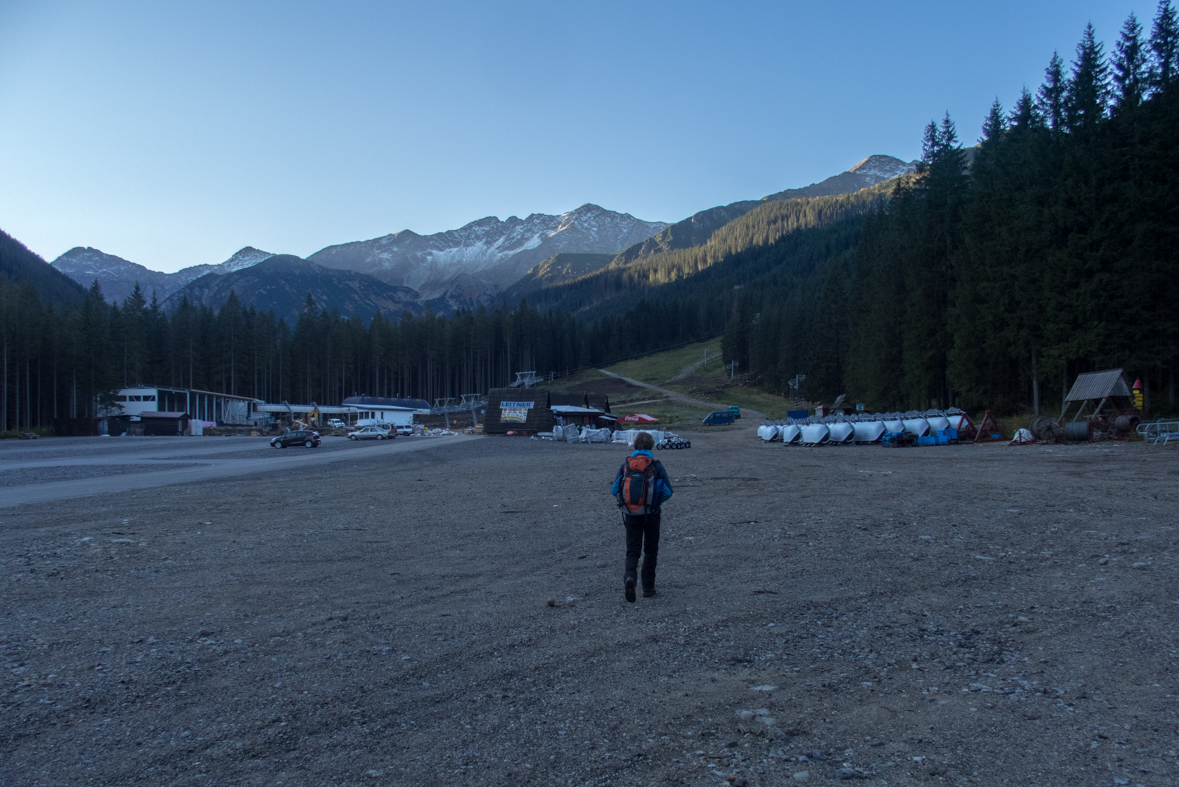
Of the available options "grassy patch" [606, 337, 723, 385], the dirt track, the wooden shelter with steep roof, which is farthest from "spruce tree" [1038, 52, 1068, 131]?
"grassy patch" [606, 337, 723, 385]

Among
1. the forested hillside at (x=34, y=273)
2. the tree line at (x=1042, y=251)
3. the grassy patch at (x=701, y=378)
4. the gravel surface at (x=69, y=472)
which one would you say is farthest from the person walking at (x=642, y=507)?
the forested hillside at (x=34, y=273)

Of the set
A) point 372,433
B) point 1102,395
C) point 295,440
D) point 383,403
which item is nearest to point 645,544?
point 1102,395

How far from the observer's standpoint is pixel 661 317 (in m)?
151

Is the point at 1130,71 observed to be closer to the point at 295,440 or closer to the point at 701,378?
the point at 295,440

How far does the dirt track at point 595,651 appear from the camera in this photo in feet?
11.9

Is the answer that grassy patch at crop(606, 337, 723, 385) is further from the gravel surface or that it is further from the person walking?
the person walking

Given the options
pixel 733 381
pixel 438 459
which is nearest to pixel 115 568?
pixel 438 459

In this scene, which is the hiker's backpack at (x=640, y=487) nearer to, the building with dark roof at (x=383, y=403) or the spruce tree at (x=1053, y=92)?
the spruce tree at (x=1053, y=92)

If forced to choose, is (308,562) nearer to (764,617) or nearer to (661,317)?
(764,617)

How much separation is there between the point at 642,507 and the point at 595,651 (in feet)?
6.04

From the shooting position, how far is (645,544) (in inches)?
276

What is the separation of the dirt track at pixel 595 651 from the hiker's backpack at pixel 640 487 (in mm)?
1040

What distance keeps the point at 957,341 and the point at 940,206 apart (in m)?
11.4

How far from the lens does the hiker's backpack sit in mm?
6836
